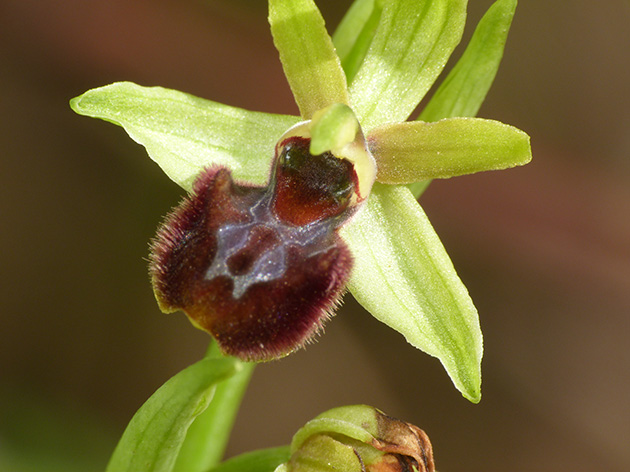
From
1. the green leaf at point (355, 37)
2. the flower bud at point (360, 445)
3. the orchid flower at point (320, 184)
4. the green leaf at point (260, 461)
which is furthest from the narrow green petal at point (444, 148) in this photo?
the green leaf at point (260, 461)

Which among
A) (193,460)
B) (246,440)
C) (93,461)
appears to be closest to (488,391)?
(246,440)

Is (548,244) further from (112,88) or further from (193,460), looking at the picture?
(112,88)

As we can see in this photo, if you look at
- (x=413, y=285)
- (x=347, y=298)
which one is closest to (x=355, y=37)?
(x=413, y=285)

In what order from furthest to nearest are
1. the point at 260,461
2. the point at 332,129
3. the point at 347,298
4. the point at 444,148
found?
the point at 347,298, the point at 260,461, the point at 444,148, the point at 332,129

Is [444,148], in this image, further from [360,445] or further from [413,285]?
[360,445]

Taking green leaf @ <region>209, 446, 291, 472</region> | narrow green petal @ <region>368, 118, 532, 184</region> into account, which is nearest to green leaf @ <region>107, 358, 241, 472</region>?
green leaf @ <region>209, 446, 291, 472</region>

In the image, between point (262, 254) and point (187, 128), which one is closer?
point (262, 254)

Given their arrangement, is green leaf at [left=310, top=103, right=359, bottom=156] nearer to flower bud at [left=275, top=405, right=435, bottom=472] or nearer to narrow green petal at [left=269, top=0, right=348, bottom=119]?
narrow green petal at [left=269, top=0, right=348, bottom=119]
